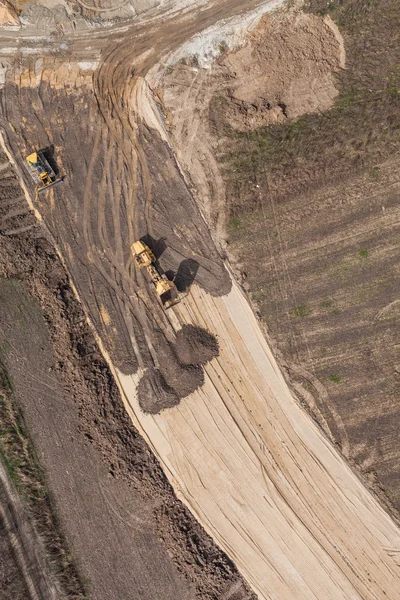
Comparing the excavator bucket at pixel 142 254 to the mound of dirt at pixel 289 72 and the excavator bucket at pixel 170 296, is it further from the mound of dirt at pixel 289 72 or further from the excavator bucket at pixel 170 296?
the mound of dirt at pixel 289 72

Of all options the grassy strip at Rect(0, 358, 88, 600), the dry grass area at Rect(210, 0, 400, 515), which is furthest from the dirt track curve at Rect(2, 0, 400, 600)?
the grassy strip at Rect(0, 358, 88, 600)

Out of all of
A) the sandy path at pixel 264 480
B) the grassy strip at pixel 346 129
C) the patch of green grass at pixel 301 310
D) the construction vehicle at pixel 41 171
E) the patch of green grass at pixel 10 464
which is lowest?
the sandy path at pixel 264 480

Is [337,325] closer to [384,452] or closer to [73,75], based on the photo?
[384,452]

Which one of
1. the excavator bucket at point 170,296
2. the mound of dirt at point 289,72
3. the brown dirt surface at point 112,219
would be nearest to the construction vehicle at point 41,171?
the brown dirt surface at point 112,219

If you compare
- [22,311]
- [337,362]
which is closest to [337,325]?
[337,362]

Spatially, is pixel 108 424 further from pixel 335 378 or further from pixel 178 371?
pixel 335 378

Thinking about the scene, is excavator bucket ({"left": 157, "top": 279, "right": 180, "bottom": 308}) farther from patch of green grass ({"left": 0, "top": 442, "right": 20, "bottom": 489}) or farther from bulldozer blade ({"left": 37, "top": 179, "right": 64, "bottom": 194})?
patch of green grass ({"left": 0, "top": 442, "right": 20, "bottom": 489})
